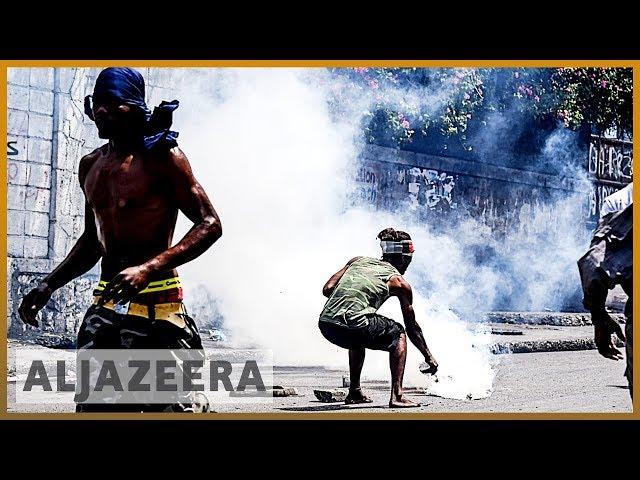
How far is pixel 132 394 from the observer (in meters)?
5.14

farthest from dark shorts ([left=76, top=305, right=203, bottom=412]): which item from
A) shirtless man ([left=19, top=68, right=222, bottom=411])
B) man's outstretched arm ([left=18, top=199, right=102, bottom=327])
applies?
man's outstretched arm ([left=18, top=199, right=102, bottom=327])

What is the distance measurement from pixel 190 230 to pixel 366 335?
2206 mm

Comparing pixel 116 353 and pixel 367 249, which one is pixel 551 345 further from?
pixel 116 353

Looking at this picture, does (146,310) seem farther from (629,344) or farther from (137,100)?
(629,344)

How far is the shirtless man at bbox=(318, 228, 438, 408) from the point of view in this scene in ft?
22.6

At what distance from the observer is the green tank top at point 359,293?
6.93 metres

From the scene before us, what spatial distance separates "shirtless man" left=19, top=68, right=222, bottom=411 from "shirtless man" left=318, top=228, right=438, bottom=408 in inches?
76.2

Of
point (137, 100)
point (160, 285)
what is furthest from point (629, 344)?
point (137, 100)

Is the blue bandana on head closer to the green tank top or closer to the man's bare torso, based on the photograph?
the man's bare torso

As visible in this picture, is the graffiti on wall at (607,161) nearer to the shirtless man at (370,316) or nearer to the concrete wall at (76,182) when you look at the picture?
the concrete wall at (76,182)

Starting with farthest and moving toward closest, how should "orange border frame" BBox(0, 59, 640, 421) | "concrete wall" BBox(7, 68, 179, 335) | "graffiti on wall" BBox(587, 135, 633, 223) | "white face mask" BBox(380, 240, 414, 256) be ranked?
"graffiti on wall" BBox(587, 135, 633, 223)
"white face mask" BBox(380, 240, 414, 256)
"concrete wall" BBox(7, 68, 179, 335)
"orange border frame" BBox(0, 59, 640, 421)

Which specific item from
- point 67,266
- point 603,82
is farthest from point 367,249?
point 67,266

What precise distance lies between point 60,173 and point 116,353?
87.9 inches
